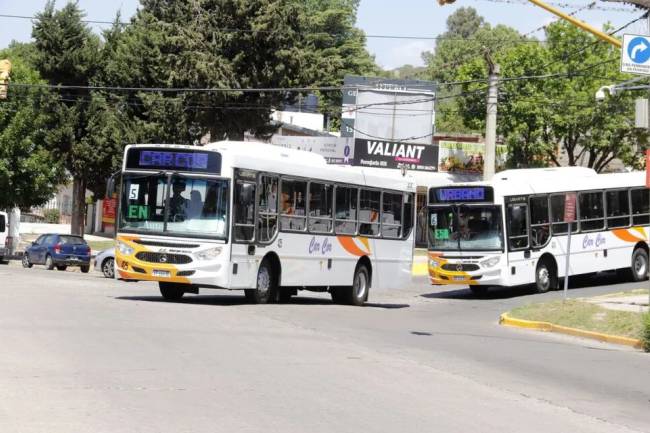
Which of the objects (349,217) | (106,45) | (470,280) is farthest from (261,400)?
(106,45)

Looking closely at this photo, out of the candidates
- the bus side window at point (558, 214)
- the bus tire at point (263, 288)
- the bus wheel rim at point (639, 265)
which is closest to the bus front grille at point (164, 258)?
the bus tire at point (263, 288)

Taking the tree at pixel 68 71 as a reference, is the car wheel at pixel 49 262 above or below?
below

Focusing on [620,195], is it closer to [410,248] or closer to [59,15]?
[410,248]

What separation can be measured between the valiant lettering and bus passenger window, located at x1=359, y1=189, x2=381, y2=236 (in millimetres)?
30497

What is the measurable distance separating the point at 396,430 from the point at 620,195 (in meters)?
28.7

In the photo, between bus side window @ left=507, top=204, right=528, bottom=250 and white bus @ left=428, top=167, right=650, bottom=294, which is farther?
bus side window @ left=507, top=204, right=528, bottom=250

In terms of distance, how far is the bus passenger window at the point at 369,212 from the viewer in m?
27.4

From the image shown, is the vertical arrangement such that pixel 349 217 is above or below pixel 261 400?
above

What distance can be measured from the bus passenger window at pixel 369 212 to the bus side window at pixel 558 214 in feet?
25.8

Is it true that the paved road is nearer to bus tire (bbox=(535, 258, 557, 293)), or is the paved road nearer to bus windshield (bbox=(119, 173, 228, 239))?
bus windshield (bbox=(119, 173, 228, 239))

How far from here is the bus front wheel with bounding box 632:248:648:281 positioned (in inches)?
1451

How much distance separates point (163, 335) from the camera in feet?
52.2

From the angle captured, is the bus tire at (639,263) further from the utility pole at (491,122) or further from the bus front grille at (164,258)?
the bus front grille at (164,258)

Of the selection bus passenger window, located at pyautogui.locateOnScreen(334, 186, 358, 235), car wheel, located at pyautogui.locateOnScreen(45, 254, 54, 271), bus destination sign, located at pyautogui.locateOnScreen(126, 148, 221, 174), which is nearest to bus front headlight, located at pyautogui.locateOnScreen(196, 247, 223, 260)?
bus destination sign, located at pyautogui.locateOnScreen(126, 148, 221, 174)
